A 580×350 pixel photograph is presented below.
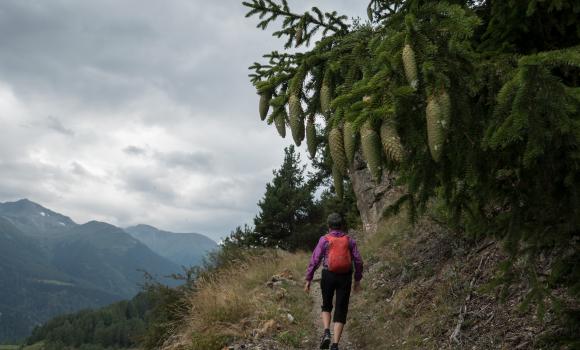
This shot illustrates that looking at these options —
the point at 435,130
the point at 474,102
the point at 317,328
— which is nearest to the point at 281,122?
the point at 474,102

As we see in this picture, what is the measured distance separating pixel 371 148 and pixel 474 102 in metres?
1.57

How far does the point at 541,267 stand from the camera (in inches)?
241

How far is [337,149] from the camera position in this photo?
2340mm

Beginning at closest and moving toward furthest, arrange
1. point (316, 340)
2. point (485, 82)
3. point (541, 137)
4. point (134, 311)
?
1. point (541, 137)
2. point (485, 82)
3. point (316, 340)
4. point (134, 311)

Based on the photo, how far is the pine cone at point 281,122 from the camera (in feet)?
10.9

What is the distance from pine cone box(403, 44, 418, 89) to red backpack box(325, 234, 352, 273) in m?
5.22

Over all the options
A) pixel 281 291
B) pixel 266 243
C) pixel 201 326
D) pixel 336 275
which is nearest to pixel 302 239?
pixel 266 243

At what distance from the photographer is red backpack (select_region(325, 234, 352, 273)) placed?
721cm

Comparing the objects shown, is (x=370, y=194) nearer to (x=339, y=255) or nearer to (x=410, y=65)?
(x=339, y=255)

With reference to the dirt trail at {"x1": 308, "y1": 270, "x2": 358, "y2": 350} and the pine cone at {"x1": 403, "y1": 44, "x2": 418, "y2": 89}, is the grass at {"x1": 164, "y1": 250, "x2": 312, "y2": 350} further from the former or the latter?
the pine cone at {"x1": 403, "y1": 44, "x2": 418, "y2": 89}

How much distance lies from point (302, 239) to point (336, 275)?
21.7 m

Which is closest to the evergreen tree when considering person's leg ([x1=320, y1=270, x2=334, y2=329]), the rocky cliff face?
the rocky cliff face

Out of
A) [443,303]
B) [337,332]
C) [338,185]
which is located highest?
[338,185]

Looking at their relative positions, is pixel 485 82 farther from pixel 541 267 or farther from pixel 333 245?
pixel 333 245
